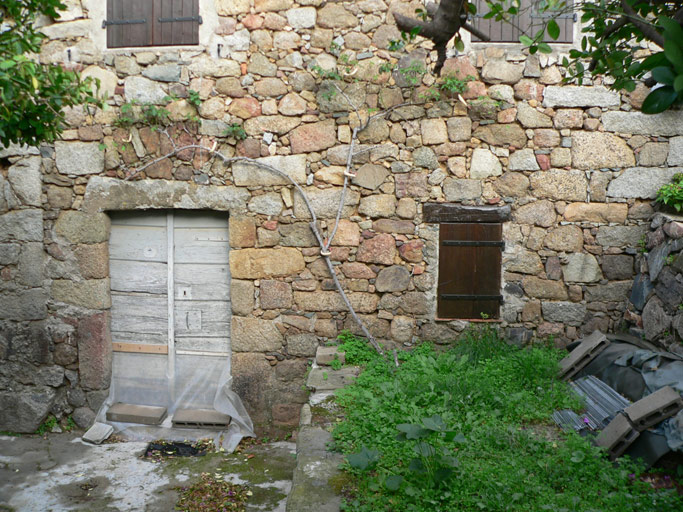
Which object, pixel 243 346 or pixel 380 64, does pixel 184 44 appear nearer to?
pixel 380 64

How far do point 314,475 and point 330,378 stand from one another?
1345mm

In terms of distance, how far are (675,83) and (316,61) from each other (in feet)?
11.4

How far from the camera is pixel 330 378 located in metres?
4.19

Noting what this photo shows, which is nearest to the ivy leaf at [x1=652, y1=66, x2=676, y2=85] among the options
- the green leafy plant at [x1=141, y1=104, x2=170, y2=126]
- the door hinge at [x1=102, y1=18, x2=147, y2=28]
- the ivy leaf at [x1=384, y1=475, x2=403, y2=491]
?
the ivy leaf at [x1=384, y1=475, x2=403, y2=491]

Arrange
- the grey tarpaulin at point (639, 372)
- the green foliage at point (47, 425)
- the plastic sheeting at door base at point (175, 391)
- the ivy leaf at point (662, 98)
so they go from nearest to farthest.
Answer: the ivy leaf at point (662, 98), the grey tarpaulin at point (639, 372), the plastic sheeting at door base at point (175, 391), the green foliage at point (47, 425)

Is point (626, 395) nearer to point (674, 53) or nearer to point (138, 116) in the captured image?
point (674, 53)

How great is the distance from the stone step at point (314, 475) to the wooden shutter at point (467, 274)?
1.79 m

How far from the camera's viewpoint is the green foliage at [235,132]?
4.60 metres

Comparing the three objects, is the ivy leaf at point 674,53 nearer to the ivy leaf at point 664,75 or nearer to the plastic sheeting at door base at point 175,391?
the ivy leaf at point 664,75

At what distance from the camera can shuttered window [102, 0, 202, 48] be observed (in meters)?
4.65

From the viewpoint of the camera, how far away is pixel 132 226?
4988 millimetres

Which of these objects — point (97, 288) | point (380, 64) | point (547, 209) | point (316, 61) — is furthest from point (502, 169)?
point (97, 288)

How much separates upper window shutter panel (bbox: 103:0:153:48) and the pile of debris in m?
4.25

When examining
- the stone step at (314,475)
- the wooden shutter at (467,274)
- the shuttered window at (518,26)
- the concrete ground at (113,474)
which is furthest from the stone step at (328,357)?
the shuttered window at (518,26)
